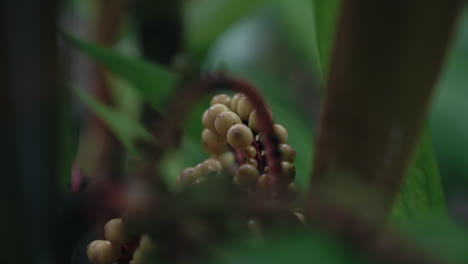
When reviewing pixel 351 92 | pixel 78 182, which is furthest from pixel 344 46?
pixel 78 182

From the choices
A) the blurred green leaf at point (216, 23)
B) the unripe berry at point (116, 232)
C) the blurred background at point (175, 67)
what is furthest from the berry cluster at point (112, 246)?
the blurred green leaf at point (216, 23)

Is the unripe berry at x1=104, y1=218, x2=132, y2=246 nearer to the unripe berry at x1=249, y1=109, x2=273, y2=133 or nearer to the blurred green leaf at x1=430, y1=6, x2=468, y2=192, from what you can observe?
the unripe berry at x1=249, y1=109, x2=273, y2=133

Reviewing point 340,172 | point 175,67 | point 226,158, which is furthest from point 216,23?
point 340,172

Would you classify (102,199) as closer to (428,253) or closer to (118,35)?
(428,253)

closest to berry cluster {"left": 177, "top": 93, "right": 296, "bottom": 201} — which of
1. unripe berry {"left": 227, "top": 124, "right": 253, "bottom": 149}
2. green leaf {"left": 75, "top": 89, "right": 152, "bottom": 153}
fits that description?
unripe berry {"left": 227, "top": 124, "right": 253, "bottom": 149}

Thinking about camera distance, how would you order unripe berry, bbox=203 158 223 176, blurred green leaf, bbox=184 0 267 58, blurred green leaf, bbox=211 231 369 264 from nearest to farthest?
blurred green leaf, bbox=211 231 369 264 → unripe berry, bbox=203 158 223 176 → blurred green leaf, bbox=184 0 267 58
